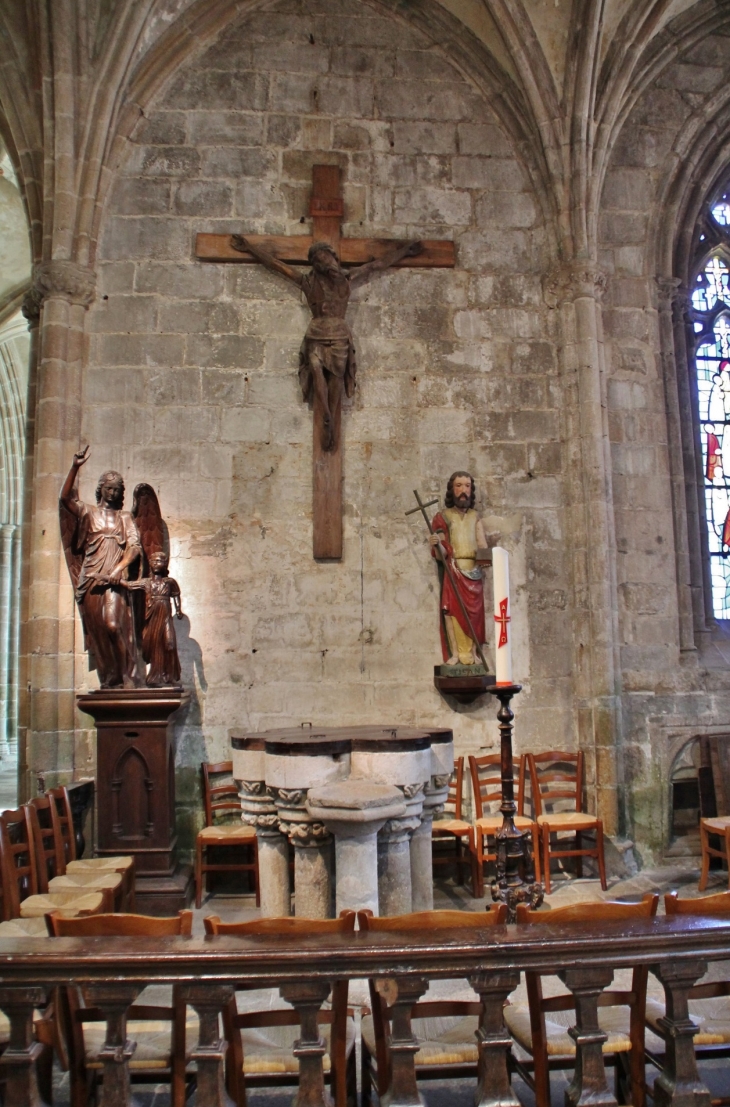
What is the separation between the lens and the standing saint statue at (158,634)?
19.6ft

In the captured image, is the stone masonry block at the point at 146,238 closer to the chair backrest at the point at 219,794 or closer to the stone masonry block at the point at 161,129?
the stone masonry block at the point at 161,129

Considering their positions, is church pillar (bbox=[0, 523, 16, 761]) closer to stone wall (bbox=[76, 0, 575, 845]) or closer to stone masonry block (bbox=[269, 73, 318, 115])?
stone wall (bbox=[76, 0, 575, 845])

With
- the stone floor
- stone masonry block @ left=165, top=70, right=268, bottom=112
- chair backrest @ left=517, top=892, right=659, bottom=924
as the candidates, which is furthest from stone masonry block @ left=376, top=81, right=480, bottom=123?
chair backrest @ left=517, top=892, right=659, bottom=924

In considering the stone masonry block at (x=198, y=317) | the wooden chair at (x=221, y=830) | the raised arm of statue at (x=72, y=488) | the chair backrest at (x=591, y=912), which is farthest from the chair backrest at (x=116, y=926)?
the stone masonry block at (x=198, y=317)

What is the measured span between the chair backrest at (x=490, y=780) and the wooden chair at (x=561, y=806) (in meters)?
0.12

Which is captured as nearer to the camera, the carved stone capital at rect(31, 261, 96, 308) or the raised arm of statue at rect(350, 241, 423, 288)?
the carved stone capital at rect(31, 261, 96, 308)

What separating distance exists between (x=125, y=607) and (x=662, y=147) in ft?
19.3

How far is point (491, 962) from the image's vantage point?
2141 millimetres

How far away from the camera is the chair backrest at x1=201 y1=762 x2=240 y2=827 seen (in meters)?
6.35

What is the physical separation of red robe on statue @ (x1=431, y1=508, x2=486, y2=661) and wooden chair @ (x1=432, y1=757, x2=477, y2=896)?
36.9 inches

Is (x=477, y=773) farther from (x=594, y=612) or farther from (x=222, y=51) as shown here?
(x=222, y=51)

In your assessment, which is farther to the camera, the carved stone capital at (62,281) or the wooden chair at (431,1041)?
the carved stone capital at (62,281)

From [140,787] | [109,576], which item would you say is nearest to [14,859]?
[140,787]

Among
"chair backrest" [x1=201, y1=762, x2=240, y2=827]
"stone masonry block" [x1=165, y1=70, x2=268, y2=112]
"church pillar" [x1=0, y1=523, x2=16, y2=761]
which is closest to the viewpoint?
"chair backrest" [x1=201, y1=762, x2=240, y2=827]
